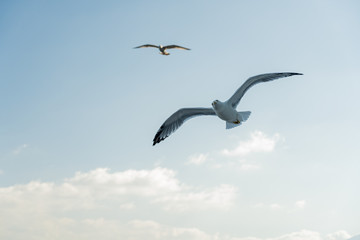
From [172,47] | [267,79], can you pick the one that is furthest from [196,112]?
[172,47]

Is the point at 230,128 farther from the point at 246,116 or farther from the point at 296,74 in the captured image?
the point at 296,74

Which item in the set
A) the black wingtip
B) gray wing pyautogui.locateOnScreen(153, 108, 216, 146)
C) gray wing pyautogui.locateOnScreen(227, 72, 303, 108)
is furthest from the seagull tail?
the black wingtip

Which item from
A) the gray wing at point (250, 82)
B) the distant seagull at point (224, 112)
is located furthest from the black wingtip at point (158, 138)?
the gray wing at point (250, 82)

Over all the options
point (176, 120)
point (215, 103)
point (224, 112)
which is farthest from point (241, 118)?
point (176, 120)

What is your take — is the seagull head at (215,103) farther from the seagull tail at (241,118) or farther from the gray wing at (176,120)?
the seagull tail at (241,118)

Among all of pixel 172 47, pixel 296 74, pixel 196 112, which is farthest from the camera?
pixel 172 47

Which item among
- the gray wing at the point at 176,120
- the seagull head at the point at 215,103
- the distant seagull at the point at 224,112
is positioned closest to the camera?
the seagull head at the point at 215,103

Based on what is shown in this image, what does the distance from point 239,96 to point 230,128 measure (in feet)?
6.30

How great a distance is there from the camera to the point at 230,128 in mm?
23359

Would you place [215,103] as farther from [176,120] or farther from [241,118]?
[176,120]

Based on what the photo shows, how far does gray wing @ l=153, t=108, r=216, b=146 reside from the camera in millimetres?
24188

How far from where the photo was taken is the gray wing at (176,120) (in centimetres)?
2419

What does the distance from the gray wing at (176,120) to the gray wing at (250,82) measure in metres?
1.45

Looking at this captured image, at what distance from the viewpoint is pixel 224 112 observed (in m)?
22.6
